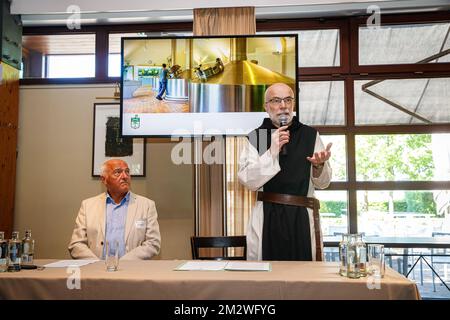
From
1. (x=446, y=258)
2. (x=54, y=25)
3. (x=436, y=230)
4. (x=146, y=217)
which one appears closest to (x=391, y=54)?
(x=436, y=230)

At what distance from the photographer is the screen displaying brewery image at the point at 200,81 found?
3.01 m

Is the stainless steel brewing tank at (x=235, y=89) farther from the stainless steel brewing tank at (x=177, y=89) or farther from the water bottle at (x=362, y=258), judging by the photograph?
the water bottle at (x=362, y=258)

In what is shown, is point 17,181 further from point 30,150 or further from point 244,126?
point 244,126

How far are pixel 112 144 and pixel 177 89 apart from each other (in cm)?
115

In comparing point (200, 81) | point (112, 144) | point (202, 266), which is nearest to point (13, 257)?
point (202, 266)

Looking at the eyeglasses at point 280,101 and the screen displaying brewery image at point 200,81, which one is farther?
the screen displaying brewery image at point 200,81

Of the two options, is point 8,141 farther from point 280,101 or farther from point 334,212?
point 334,212

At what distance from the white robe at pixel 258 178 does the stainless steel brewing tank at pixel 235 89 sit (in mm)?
664

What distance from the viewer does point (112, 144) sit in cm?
390

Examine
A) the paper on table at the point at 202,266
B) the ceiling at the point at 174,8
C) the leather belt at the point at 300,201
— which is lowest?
the paper on table at the point at 202,266

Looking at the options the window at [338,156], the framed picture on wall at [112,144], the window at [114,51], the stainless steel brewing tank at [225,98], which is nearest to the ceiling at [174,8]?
the window at [114,51]
